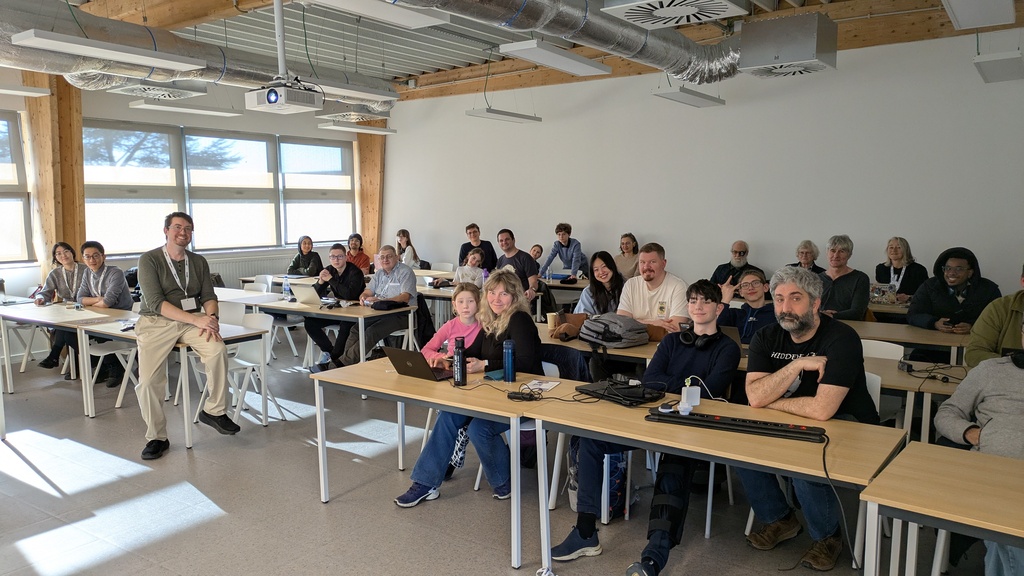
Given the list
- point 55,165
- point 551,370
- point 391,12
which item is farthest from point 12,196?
point 551,370

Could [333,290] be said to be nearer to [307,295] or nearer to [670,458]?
[307,295]

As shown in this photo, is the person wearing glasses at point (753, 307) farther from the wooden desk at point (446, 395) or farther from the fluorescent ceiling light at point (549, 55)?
the fluorescent ceiling light at point (549, 55)

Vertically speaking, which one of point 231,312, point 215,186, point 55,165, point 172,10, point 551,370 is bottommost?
point 551,370

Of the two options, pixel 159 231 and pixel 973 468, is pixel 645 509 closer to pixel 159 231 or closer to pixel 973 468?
pixel 973 468

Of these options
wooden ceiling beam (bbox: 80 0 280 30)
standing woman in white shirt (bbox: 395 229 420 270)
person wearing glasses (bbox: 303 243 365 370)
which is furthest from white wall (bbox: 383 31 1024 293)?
wooden ceiling beam (bbox: 80 0 280 30)

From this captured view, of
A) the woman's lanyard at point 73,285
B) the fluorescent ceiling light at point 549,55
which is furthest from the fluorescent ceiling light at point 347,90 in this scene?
the woman's lanyard at point 73,285

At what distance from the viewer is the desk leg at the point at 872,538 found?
203cm

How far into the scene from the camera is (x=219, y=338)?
4.68 m

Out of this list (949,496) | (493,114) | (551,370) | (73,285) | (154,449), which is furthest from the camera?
(493,114)

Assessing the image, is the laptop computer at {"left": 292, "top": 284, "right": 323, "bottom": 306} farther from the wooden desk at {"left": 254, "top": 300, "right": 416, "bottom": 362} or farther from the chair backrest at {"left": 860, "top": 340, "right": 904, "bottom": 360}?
the chair backrest at {"left": 860, "top": 340, "right": 904, "bottom": 360}

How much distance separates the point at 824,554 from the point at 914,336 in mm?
2215

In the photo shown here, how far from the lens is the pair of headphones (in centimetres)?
330

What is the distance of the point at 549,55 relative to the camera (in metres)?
5.27

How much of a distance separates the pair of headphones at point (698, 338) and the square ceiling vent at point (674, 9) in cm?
175
